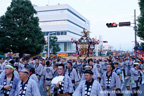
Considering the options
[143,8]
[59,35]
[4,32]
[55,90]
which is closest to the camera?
[55,90]

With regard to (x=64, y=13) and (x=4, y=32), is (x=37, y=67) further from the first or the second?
(x=64, y=13)

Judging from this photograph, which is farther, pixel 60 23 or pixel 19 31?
pixel 60 23

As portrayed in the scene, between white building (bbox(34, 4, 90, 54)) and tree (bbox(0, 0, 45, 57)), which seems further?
white building (bbox(34, 4, 90, 54))

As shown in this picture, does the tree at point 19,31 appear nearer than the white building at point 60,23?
Yes

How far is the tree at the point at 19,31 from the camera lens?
2288 cm

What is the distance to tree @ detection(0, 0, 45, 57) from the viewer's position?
22875 millimetres

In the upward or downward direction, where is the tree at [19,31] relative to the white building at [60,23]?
downward

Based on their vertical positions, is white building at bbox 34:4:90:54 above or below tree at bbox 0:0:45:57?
above

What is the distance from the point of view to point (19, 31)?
22.8m

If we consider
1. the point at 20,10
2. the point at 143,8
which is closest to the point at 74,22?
the point at 20,10

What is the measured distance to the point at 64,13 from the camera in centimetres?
5972

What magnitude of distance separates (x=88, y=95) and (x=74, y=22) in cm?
6216

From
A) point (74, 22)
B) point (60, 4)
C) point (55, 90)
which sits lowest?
point (55, 90)

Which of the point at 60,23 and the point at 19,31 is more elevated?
the point at 60,23
